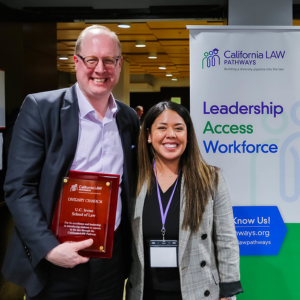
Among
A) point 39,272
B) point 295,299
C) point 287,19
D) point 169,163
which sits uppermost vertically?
point 287,19

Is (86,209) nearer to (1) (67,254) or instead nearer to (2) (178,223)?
(1) (67,254)

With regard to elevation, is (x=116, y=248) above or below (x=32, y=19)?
below

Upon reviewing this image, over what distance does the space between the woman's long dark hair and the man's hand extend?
0.38 meters

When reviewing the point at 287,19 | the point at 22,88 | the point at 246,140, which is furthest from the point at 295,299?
the point at 22,88

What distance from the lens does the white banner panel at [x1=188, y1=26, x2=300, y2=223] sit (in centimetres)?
277

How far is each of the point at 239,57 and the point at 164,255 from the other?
68.2 inches

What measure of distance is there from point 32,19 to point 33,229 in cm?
247

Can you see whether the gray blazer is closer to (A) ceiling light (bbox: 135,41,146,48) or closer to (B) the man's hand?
(B) the man's hand

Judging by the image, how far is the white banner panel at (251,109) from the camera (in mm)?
2773

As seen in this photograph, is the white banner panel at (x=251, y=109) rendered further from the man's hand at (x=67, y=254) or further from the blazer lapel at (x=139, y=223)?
the man's hand at (x=67, y=254)

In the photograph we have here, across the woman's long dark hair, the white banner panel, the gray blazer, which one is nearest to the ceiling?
the white banner panel

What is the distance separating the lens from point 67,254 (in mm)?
1531

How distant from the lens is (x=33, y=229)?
1540mm

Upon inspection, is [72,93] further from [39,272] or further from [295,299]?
[295,299]
